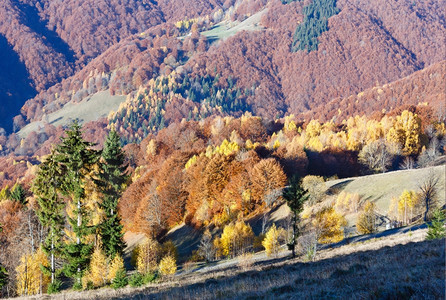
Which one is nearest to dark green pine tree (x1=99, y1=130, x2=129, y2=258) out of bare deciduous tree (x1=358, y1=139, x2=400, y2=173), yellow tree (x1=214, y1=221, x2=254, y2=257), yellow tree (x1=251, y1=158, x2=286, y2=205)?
yellow tree (x1=214, y1=221, x2=254, y2=257)

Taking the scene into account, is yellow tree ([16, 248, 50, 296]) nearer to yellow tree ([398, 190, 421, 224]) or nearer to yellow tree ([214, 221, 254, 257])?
yellow tree ([214, 221, 254, 257])

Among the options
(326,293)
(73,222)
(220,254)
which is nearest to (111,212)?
(73,222)

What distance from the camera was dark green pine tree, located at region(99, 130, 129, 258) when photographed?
36.0 m

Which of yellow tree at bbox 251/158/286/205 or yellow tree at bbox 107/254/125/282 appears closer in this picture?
yellow tree at bbox 107/254/125/282

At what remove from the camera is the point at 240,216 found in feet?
232

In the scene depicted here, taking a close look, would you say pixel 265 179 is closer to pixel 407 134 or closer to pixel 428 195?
pixel 428 195

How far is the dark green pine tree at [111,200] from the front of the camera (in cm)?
3597

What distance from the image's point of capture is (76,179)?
28266 mm

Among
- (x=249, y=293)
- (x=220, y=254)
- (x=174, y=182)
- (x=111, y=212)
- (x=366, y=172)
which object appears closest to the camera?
(x=249, y=293)

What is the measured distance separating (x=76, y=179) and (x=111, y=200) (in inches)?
442

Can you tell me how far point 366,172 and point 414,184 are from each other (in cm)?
4563

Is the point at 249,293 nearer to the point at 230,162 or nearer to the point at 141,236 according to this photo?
the point at 141,236

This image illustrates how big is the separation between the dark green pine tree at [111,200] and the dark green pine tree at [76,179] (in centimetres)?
187

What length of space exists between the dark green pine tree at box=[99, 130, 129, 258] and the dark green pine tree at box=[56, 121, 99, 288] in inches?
73.8
